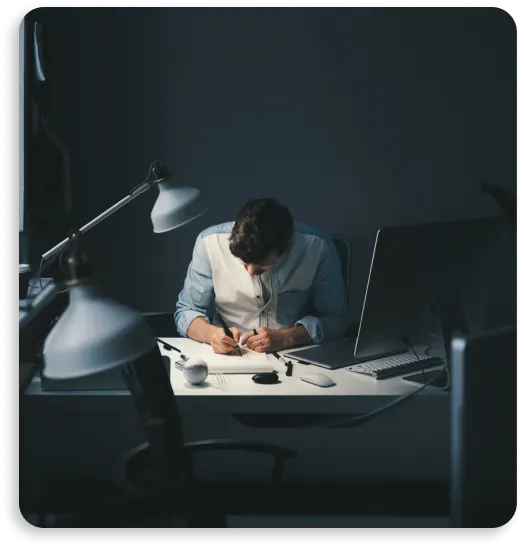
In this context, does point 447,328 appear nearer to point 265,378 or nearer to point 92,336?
point 265,378

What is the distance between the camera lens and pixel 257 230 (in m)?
1.78

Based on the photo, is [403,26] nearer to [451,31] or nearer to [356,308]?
[451,31]

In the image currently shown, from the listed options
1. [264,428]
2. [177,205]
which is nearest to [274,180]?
[177,205]

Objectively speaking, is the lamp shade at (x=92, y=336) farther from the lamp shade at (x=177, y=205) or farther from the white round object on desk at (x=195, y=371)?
the lamp shade at (x=177, y=205)

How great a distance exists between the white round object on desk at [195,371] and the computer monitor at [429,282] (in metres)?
0.37

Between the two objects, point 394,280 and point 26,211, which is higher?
point 26,211

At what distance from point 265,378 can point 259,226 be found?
381 mm

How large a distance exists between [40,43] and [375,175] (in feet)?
3.08

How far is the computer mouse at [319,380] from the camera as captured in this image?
167 centimetres

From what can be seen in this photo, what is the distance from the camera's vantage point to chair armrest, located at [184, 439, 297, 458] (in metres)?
1.81

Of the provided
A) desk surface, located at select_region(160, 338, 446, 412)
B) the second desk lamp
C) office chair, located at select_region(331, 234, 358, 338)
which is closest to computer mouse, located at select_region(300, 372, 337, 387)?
desk surface, located at select_region(160, 338, 446, 412)

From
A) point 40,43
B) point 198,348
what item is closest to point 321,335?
point 198,348

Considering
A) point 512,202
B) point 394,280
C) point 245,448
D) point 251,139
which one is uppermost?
point 251,139

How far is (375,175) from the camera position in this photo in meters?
1.82
